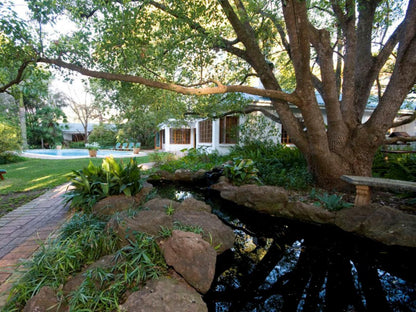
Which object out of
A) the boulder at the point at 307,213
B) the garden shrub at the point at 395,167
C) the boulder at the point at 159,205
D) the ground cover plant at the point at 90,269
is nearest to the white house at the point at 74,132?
the boulder at the point at 159,205

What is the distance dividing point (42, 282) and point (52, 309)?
34 centimetres

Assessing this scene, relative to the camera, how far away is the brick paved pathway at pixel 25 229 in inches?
82.0

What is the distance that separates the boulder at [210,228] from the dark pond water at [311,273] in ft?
0.61

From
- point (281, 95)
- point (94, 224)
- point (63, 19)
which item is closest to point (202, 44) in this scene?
point (281, 95)

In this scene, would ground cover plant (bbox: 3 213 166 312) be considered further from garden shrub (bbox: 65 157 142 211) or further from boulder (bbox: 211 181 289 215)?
boulder (bbox: 211 181 289 215)

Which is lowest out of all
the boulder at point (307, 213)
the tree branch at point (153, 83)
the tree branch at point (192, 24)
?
the boulder at point (307, 213)

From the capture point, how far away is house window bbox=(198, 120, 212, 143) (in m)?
12.1

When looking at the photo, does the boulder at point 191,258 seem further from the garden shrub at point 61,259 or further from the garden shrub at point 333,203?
the garden shrub at point 333,203

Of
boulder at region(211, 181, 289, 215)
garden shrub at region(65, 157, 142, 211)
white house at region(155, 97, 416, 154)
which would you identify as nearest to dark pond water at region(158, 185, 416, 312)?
boulder at region(211, 181, 289, 215)

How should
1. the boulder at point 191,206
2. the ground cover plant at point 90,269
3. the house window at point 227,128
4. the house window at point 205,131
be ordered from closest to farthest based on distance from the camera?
1. the ground cover plant at point 90,269
2. the boulder at point 191,206
3. the house window at point 227,128
4. the house window at point 205,131

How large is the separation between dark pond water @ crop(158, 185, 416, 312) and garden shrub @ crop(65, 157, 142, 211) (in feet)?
7.11

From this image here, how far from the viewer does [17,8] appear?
3570 millimetres

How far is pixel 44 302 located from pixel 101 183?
2.21m

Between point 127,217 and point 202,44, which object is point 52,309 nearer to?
point 127,217
